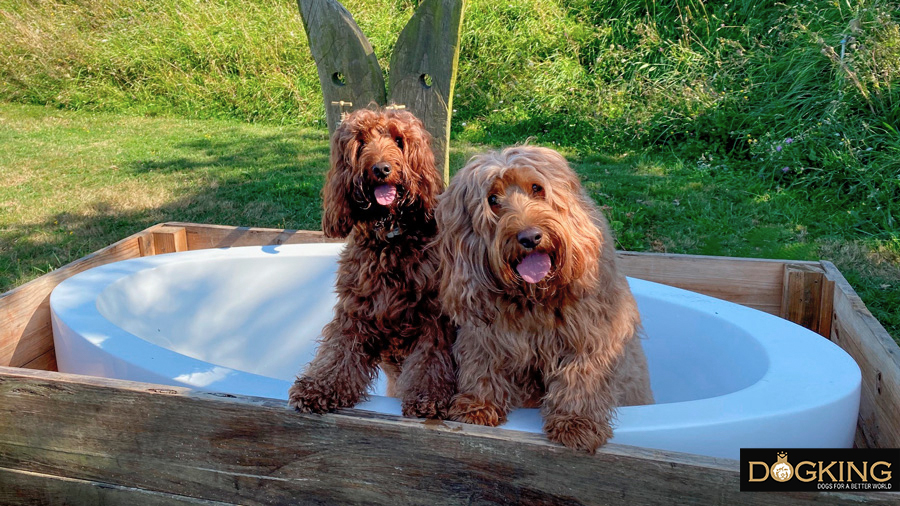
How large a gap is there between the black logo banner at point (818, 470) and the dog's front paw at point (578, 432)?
39 cm

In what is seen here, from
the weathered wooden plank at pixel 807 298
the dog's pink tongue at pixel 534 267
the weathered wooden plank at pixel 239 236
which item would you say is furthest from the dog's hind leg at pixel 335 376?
the weathered wooden plank at pixel 807 298

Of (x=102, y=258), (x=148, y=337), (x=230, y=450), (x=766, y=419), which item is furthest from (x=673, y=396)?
(x=102, y=258)

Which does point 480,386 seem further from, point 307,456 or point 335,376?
point 307,456

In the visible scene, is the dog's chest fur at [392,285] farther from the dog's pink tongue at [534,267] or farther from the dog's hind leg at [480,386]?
the dog's pink tongue at [534,267]

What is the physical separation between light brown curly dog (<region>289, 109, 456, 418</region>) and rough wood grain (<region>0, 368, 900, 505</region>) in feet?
0.56

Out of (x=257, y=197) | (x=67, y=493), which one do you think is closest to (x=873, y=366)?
(x=67, y=493)

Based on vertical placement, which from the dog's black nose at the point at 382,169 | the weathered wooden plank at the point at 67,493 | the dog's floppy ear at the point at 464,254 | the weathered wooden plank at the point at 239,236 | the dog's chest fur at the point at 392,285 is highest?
the dog's black nose at the point at 382,169

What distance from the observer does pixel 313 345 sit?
161 inches

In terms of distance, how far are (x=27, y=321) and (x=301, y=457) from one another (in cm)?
189

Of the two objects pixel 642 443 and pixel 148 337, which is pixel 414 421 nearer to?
pixel 642 443

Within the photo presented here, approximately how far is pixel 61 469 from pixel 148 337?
0.82 metres

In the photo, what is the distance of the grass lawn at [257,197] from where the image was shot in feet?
17.1

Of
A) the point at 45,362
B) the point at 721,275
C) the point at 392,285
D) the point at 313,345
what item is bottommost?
the point at 313,345

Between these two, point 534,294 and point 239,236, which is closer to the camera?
point 534,294
